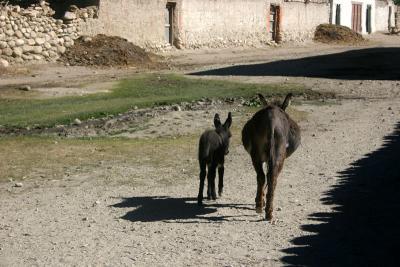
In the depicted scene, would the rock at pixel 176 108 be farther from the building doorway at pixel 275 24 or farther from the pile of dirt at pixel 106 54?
the building doorway at pixel 275 24

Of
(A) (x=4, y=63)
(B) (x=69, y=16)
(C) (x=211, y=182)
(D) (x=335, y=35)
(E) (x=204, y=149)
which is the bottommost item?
(C) (x=211, y=182)

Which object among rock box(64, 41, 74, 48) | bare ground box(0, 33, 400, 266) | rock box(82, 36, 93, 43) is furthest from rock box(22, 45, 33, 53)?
bare ground box(0, 33, 400, 266)

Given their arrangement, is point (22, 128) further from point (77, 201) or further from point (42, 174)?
point (77, 201)

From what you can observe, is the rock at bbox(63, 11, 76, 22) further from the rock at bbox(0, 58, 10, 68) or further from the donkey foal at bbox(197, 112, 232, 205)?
the donkey foal at bbox(197, 112, 232, 205)

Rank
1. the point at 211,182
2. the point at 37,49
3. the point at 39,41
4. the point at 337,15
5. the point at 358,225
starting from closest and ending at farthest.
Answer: the point at 358,225 < the point at 211,182 < the point at 37,49 < the point at 39,41 < the point at 337,15

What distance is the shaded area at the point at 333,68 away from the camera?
23.6 metres

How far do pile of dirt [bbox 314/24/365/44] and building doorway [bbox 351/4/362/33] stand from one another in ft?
25.5

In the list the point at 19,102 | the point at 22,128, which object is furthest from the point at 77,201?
the point at 19,102

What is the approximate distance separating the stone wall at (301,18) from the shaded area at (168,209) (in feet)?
108

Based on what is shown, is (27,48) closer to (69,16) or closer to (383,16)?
(69,16)

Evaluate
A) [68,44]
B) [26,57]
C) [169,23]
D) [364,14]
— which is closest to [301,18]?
[169,23]

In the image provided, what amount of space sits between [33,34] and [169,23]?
8111 mm

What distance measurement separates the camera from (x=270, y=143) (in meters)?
7.37

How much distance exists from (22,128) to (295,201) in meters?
6.91
